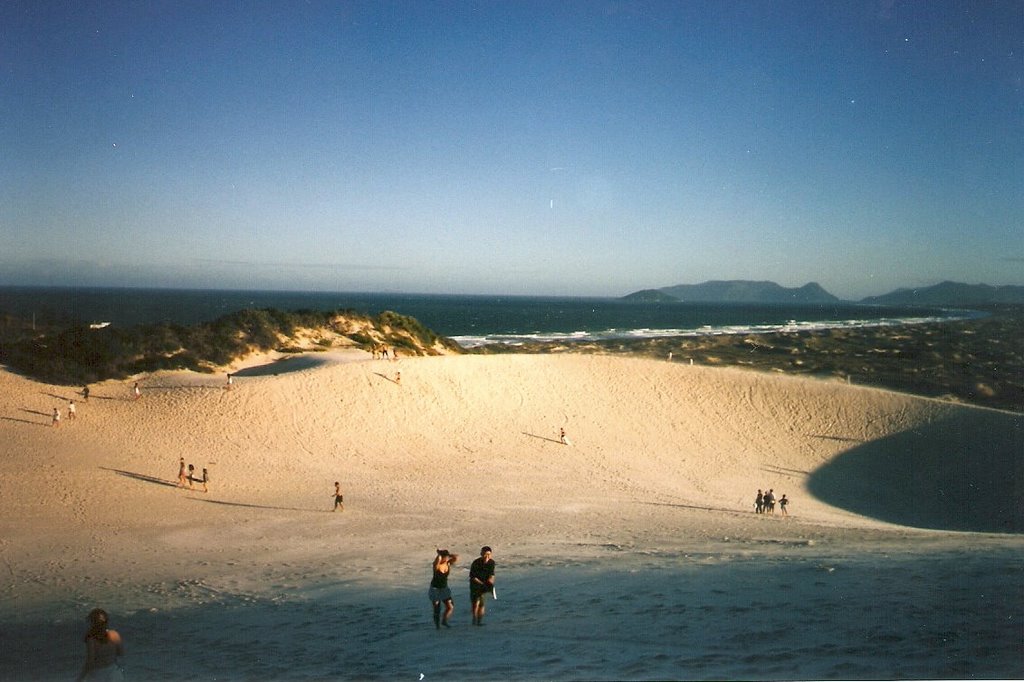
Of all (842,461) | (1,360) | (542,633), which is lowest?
(842,461)

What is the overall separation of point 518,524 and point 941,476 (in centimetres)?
1301

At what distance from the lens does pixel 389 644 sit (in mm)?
6008

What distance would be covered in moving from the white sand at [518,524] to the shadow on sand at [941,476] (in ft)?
0.28

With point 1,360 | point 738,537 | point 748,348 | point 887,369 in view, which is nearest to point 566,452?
point 738,537

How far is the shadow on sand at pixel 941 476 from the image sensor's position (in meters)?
14.4

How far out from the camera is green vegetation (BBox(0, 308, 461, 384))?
1898 centimetres

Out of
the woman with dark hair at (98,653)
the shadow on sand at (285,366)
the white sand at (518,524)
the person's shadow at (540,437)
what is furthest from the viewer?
the shadow on sand at (285,366)

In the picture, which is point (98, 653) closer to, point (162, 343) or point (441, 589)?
point (441, 589)

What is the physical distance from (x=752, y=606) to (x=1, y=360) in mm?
22346

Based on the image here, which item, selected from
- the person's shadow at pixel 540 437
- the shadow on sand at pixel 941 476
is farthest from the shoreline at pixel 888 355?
the person's shadow at pixel 540 437

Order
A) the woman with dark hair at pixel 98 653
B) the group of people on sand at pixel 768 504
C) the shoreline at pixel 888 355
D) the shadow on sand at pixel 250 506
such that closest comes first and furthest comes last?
the woman with dark hair at pixel 98 653, the shadow on sand at pixel 250 506, the group of people on sand at pixel 768 504, the shoreline at pixel 888 355

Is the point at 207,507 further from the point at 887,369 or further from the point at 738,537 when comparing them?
the point at 887,369

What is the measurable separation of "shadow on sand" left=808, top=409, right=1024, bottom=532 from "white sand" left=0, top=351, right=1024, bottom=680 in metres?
0.09

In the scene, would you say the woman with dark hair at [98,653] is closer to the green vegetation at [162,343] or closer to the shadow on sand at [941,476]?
the shadow on sand at [941,476]
